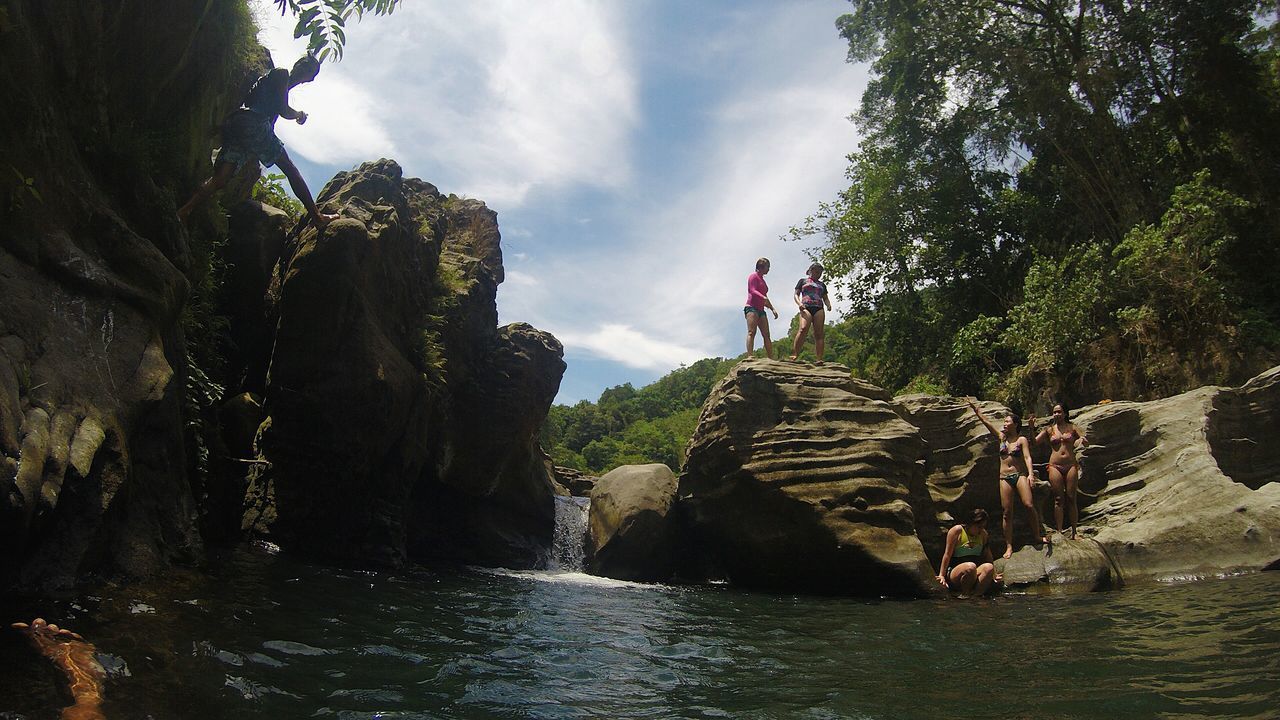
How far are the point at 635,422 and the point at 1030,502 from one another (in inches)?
2879

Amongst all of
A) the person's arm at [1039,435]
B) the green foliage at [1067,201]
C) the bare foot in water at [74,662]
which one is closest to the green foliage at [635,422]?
the green foliage at [1067,201]

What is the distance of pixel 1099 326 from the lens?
1641 centimetres

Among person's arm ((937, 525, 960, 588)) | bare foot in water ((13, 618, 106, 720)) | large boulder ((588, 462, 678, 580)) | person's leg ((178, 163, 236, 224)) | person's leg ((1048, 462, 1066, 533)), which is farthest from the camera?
large boulder ((588, 462, 678, 580))

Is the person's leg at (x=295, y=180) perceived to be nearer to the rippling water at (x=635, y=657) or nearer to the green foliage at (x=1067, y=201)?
the rippling water at (x=635, y=657)

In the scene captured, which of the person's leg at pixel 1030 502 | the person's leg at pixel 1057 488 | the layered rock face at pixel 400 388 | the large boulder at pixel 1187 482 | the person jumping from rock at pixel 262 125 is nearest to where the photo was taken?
the person jumping from rock at pixel 262 125

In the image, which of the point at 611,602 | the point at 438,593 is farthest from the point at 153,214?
the point at 611,602

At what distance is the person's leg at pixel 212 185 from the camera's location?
8703 mm

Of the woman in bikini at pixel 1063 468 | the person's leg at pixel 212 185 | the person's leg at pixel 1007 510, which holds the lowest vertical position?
the person's leg at pixel 1007 510

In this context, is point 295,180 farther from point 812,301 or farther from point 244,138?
point 812,301

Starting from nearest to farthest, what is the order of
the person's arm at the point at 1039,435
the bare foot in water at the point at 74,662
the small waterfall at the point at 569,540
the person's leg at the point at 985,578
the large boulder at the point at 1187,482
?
the bare foot in water at the point at 74,662, the large boulder at the point at 1187,482, the person's leg at the point at 985,578, the person's arm at the point at 1039,435, the small waterfall at the point at 569,540

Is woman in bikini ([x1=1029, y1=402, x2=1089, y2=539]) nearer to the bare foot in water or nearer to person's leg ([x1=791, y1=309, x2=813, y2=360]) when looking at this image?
person's leg ([x1=791, y1=309, x2=813, y2=360])

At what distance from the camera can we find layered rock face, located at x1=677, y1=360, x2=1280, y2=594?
10.1 m

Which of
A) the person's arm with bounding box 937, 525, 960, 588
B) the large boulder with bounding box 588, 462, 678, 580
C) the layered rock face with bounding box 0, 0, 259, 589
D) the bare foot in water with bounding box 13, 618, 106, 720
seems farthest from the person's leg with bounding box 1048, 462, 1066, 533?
the bare foot in water with bounding box 13, 618, 106, 720

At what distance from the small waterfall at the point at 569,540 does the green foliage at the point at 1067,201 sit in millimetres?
11163
